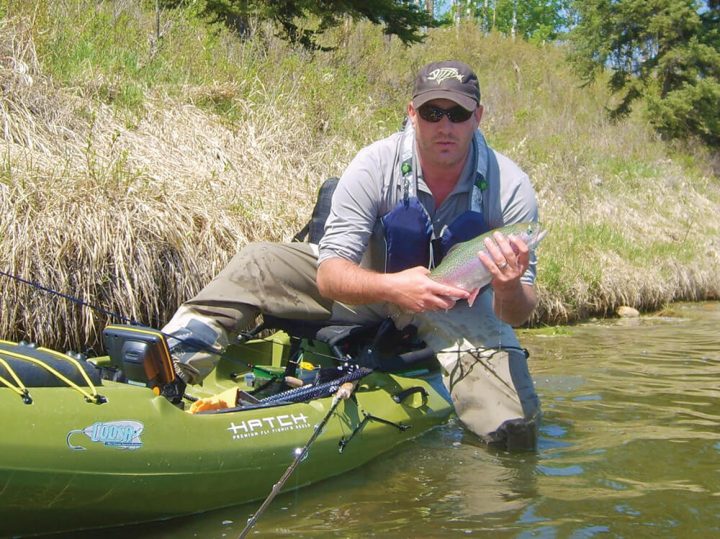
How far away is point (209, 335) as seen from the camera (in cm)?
462

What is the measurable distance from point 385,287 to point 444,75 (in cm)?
118

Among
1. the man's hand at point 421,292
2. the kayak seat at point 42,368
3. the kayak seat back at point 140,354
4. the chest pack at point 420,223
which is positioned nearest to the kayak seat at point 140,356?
the kayak seat back at point 140,354

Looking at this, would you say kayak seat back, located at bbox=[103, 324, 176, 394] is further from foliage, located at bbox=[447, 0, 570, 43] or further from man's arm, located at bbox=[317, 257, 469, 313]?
foliage, located at bbox=[447, 0, 570, 43]

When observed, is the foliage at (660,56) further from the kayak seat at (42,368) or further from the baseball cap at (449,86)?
the kayak seat at (42,368)

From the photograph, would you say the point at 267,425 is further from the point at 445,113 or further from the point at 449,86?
the point at 449,86

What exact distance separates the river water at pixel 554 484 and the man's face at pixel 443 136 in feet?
5.42

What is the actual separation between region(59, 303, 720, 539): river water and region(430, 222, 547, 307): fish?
1.01 m

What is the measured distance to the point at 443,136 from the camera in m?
4.50

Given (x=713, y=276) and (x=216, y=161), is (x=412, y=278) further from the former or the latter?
(x=713, y=276)

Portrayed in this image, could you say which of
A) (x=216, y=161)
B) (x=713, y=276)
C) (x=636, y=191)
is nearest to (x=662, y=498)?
(x=216, y=161)

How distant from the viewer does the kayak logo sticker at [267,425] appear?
385 cm

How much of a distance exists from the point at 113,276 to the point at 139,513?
2.74 meters

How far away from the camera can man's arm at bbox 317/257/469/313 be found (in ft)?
13.1

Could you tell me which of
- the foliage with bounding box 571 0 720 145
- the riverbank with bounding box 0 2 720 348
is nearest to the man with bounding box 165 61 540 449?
the riverbank with bounding box 0 2 720 348
